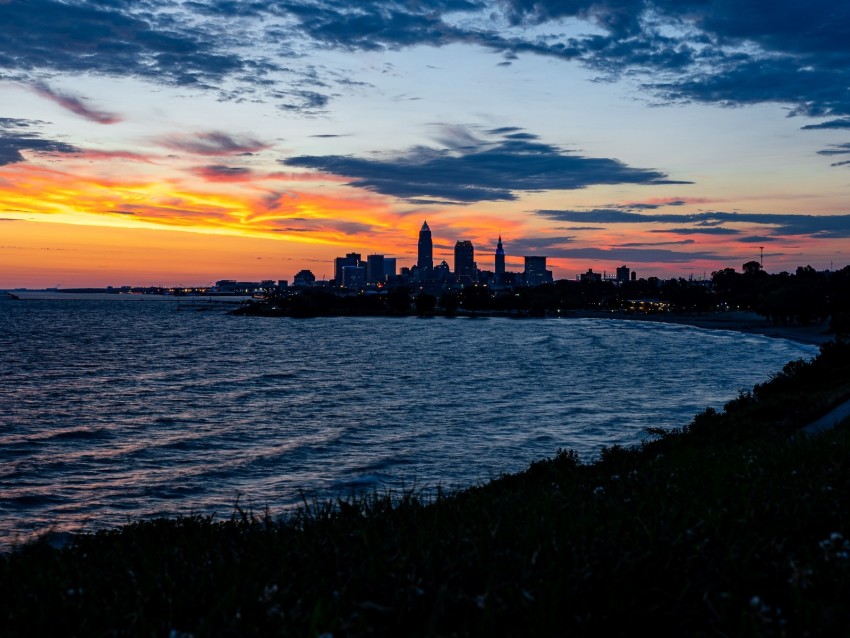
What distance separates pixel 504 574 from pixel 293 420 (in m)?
35.3

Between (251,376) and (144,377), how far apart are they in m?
8.79

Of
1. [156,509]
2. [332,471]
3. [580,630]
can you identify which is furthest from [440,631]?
[332,471]

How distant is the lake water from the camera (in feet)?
78.6

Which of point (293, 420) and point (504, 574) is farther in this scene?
point (293, 420)

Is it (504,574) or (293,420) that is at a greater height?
(504,574)

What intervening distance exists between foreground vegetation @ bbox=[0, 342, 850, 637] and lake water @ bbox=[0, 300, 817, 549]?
11.5 ft

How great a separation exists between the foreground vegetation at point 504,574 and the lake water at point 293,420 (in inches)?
139

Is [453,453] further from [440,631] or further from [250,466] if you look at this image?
[440,631]

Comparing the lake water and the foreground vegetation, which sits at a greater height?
the foreground vegetation

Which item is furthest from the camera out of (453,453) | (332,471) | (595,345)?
(595,345)

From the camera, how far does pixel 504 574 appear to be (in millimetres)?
5156

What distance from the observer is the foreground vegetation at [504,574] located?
4.53 meters

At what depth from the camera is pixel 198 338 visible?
12544 centimetres

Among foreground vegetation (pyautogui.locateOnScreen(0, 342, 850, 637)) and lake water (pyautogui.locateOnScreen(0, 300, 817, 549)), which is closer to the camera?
foreground vegetation (pyautogui.locateOnScreen(0, 342, 850, 637))
